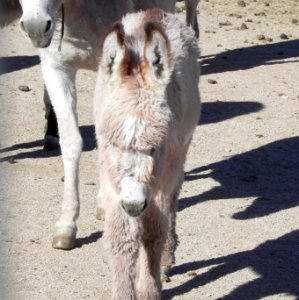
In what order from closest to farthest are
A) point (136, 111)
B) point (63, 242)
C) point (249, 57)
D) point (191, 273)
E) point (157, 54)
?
point (136, 111)
point (157, 54)
point (191, 273)
point (63, 242)
point (249, 57)

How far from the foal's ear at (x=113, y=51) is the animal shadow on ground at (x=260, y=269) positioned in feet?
4.81

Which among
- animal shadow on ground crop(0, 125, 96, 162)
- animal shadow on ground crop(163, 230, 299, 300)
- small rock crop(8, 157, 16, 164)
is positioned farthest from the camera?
animal shadow on ground crop(0, 125, 96, 162)

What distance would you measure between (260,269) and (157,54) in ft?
6.05

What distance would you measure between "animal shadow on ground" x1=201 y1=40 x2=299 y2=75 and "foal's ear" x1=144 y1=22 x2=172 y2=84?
6.51 metres

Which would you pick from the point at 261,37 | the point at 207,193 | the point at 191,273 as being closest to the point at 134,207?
the point at 191,273

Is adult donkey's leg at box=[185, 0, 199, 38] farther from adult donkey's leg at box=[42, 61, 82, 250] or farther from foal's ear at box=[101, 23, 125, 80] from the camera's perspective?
foal's ear at box=[101, 23, 125, 80]

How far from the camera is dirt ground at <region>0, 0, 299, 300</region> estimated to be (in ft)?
18.2

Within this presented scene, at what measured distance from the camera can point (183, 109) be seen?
16.0ft

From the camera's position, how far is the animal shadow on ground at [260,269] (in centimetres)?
543

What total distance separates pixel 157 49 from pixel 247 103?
5273mm

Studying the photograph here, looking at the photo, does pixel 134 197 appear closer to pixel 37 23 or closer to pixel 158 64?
pixel 158 64

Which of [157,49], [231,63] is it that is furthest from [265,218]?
[231,63]

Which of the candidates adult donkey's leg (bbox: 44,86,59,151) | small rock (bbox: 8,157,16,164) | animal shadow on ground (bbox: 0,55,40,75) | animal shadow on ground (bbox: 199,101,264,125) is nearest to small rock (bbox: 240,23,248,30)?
animal shadow on ground (bbox: 0,55,40,75)

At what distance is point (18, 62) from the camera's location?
11.0 m
